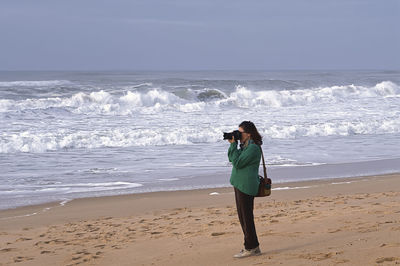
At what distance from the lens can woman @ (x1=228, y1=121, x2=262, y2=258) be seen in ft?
17.1

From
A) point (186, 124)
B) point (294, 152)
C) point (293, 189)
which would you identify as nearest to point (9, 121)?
point (186, 124)

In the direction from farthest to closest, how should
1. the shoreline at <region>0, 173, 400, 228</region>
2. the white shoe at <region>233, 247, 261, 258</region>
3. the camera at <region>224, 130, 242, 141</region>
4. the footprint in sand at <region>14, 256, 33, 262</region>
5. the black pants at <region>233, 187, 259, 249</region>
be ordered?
the shoreline at <region>0, 173, 400, 228</region> < the footprint in sand at <region>14, 256, 33, 262</region> < the white shoe at <region>233, 247, 261, 258</region> < the black pants at <region>233, 187, 259, 249</region> < the camera at <region>224, 130, 242, 141</region>

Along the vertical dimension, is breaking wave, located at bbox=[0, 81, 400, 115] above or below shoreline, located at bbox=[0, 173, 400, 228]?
above

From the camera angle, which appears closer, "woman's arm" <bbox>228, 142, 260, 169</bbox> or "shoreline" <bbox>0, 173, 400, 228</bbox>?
"woman's arm" <bbox>228, 142, 260, 169</bbox>

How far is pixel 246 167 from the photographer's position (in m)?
5.29

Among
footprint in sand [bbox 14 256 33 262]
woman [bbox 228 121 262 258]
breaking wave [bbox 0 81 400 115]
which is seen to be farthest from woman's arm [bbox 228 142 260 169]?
breaking wave [bbox 0 81 400 115]

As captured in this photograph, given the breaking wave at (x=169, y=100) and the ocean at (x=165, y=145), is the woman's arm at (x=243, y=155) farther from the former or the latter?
the breaking wave at (x=169, y=100)

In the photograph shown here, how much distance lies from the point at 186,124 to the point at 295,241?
16.7 m

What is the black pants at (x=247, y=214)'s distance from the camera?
542cm

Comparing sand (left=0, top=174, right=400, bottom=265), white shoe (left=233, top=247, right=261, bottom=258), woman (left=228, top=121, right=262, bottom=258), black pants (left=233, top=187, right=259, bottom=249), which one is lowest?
sand (left=0, top=174, right=400, bottom=265)

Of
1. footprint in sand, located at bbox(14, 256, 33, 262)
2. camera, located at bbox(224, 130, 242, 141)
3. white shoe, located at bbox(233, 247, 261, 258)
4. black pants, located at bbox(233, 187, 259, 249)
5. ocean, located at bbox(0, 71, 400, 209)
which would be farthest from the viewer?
ocean, located at bbox(0, 71, 400, 209)

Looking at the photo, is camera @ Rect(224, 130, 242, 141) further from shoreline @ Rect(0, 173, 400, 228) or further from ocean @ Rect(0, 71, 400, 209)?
ocean @ Rect(0, 71, 400, 209)

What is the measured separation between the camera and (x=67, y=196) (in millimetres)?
10359

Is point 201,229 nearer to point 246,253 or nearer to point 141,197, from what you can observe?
point 246,253
